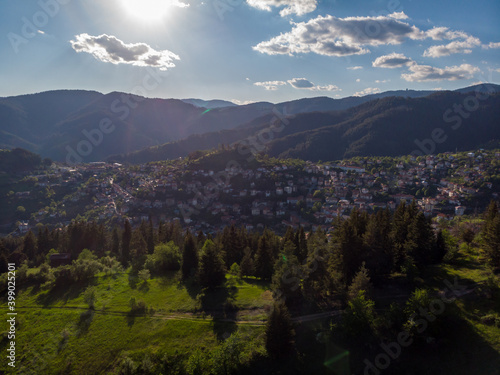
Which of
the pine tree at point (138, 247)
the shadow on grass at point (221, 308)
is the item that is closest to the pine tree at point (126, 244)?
the pine tree at point (138, 247)

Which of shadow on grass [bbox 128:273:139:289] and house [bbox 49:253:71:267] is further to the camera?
house [bbox 49:253:71:267]

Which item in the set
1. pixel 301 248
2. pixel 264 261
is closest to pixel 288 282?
pixel 264 261

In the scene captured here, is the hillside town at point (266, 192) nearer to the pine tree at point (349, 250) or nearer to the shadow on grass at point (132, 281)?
the shadow on grass at point (132, 281)

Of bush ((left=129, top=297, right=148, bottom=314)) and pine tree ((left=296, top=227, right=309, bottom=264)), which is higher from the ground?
pine tree ((left=296, top=227, right=309, bottom=264))

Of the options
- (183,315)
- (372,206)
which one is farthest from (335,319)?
(372,206)

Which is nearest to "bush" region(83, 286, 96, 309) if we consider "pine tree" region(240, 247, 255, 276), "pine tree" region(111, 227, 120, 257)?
"pine tree" region(240, 247, 255, 276)

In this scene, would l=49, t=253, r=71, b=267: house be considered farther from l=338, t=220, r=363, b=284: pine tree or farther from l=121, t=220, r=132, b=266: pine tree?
l=338, t=220, r=363, b=284: pine tree
